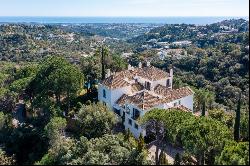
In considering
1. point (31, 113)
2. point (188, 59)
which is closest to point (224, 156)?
point (31, 113)

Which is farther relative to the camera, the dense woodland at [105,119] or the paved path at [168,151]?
the paved path at [168,151]

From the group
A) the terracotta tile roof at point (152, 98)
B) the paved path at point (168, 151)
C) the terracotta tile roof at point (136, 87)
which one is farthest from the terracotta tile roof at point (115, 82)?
the paved path at point (168, 151)

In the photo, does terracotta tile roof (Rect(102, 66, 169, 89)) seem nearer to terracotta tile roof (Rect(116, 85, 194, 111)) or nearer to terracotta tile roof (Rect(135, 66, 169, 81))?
terracotta tile roof (Rect(135, 66, 169, 81))

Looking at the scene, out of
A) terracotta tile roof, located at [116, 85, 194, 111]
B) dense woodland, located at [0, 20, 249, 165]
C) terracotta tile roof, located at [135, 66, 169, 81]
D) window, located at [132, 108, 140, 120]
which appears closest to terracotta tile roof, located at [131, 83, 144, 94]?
terracotta tile roof, located at [135, 66, 169, 81]

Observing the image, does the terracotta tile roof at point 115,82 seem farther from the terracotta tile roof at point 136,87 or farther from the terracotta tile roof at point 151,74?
the terracotta tile roof at point 151,74

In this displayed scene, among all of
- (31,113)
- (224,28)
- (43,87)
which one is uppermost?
(224,28)

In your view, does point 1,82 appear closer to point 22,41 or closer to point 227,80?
point 227,80

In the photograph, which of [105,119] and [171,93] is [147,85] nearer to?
[171,93]
